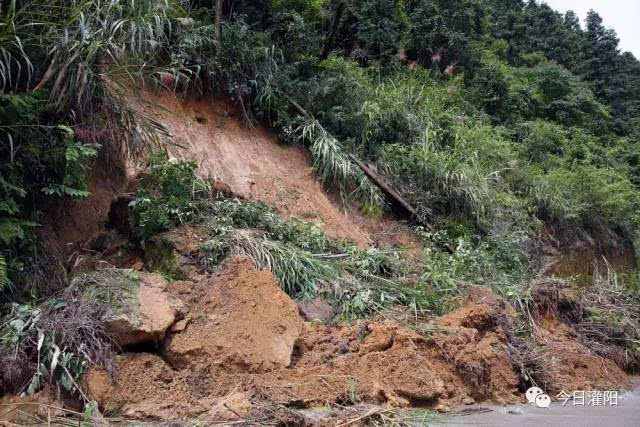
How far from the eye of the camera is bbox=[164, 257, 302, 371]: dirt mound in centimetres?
488

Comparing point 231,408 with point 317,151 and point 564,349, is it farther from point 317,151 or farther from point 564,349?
point 317,151

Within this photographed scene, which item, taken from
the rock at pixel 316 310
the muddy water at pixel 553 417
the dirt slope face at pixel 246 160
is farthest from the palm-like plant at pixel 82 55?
the muddy water at pixel 553 417

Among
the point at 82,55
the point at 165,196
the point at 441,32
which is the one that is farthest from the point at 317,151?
the point at 441,32

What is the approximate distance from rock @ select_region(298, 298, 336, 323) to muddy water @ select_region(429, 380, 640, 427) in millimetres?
1709

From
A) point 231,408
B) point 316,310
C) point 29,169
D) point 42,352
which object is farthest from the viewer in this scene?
point 316,310

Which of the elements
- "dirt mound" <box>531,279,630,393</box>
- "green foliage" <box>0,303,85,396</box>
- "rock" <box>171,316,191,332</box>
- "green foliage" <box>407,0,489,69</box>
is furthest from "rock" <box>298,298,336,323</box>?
"green foliage" <box>407,0,489,69</box>

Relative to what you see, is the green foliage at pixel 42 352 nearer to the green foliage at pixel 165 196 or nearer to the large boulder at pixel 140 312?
the large boulder at pixel 140 312

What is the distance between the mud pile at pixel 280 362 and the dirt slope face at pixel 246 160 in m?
3.01

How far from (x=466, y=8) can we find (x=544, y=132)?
395 centimetres

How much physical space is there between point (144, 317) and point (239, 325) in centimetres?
73

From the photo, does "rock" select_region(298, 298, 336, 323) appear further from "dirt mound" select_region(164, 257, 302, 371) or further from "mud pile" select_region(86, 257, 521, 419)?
"dirt mound" select_region(164, 257, 302, 371)

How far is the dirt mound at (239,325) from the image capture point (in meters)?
→ 4.88

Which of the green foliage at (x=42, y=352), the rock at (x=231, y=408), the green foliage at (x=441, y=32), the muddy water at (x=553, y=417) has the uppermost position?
the green foliage at (x=441, y=32)

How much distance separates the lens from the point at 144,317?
4.86 metres
